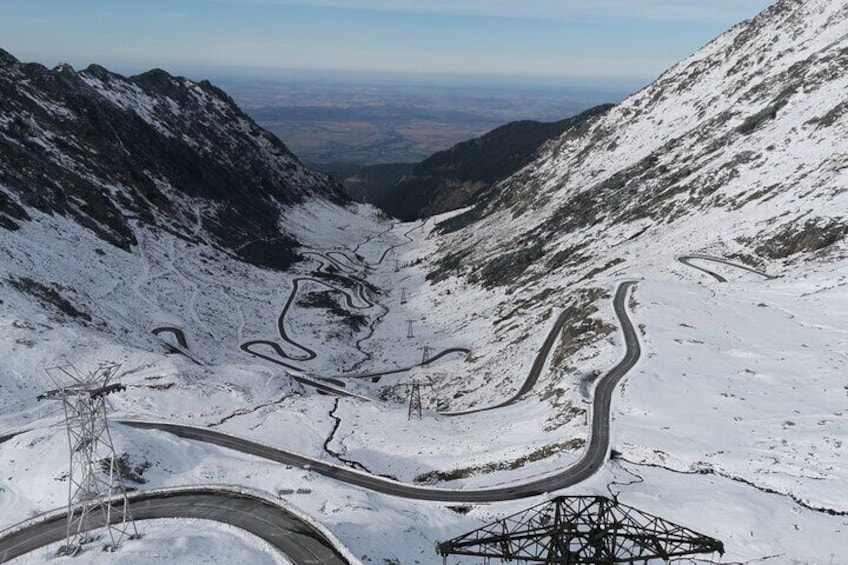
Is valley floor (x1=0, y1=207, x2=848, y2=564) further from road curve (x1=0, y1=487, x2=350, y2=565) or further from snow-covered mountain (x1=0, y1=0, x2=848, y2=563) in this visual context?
road curve (x1=0, y1=487, x2=350, y2=565)

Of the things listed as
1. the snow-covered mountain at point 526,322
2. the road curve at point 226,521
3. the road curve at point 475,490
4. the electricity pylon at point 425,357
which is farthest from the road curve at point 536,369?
the road curve at point 226,521

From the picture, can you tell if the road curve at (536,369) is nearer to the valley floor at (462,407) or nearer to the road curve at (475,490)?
the valley floor at (462,407)

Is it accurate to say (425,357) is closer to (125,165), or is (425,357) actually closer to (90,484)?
(90,484)

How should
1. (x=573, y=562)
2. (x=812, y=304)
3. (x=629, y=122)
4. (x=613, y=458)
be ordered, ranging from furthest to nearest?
(x=629, y=122), (x=812, y=304), (x=613, y=458), (x=573, y=562)

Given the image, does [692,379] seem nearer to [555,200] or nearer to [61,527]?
[61,527]

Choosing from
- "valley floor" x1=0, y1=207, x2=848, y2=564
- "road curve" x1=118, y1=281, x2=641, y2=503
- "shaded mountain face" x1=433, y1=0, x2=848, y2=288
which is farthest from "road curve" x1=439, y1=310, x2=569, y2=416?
"shaded mountain face" x1=433, y1=0, x2=848, y2=288

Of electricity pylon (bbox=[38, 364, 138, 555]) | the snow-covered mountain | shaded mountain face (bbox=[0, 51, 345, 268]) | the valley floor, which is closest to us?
electricity pylon (bbox=[38, 364, 138, 555])

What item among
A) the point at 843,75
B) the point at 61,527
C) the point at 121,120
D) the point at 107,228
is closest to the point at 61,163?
the point at 107,228
